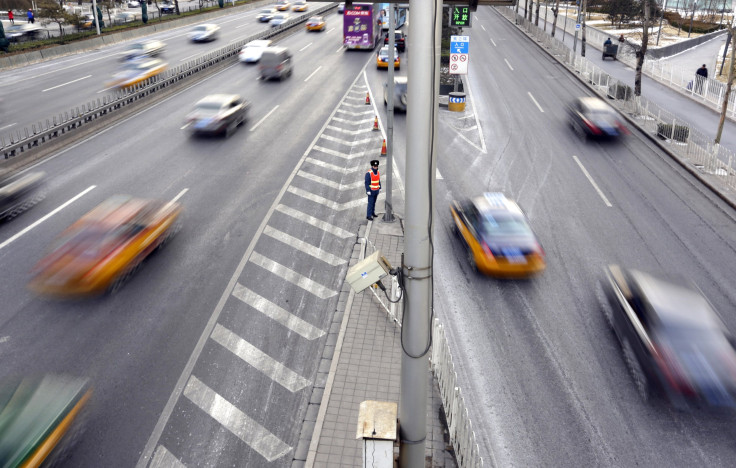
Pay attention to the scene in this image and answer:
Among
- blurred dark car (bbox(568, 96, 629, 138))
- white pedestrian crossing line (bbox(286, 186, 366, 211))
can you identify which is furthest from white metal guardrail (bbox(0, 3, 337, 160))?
blurred dark car (bbox(568, 96, 629, 138))

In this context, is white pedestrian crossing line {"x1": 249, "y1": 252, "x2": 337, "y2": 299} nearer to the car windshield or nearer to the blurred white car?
the car windshield

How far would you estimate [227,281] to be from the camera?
A: 49.3ft

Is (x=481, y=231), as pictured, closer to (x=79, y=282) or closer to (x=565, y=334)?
(x=565, y=334)

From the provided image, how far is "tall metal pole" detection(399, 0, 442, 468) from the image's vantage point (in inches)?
211

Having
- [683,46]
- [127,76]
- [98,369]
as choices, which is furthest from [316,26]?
[98,369]

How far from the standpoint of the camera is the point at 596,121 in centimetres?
2594

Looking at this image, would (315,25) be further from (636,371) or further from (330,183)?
(636,371)

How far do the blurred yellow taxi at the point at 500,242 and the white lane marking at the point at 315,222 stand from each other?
369 centimetres

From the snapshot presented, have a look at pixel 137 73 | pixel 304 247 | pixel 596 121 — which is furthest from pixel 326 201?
pixel 137 73

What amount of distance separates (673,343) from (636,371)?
1.09m

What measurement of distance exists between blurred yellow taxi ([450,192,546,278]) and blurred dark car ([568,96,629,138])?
39.1 ft

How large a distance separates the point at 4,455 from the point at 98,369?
132 inches

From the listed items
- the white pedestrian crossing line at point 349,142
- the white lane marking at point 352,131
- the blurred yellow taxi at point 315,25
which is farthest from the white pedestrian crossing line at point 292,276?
the blurred yellow taxi at point 315,25

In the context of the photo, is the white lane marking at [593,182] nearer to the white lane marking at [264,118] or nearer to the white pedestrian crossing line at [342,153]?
the white pedestrian crossing line at [342,153]
